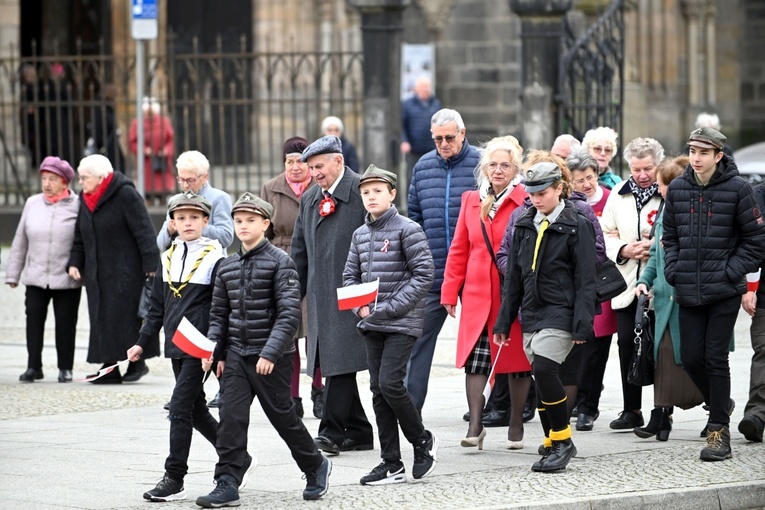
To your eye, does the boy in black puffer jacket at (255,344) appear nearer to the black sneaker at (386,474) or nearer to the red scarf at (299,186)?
the black sneaker at (386,474)

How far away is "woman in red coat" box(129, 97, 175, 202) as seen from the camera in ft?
58.4

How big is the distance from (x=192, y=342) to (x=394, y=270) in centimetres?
122

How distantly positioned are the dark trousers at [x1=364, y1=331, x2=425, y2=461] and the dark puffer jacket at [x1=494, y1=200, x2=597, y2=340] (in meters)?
0.71

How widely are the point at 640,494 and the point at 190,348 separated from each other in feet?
7.40

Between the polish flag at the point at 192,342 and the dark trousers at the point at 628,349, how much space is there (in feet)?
10.3

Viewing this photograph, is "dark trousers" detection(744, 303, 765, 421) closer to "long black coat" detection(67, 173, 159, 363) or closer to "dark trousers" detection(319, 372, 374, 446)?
"dark trousers" detection(319, 372, 374, 446)

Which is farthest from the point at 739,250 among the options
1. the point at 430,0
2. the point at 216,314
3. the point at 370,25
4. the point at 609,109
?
the point at 430,0

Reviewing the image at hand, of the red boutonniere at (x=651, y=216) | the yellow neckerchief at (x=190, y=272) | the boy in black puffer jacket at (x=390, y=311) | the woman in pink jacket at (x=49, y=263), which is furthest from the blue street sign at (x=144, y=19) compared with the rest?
the yellow neckerchief at (x=190, y=272)

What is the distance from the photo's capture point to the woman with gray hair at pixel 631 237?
1000cm

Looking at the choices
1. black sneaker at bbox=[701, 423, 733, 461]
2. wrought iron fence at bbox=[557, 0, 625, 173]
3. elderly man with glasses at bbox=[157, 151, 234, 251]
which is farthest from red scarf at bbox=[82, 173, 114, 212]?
wrought iron fence at bbox=[557, 0, 625, 173]

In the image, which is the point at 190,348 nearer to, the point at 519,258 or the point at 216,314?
the point at 216,314

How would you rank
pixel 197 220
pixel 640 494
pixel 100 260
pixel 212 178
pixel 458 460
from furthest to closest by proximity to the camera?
pixel 212 178, pixel 100 260, pixel 458 460, pixel 197 220, pixel 640 494

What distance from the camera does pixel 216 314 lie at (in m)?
7.98

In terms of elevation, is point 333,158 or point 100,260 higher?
point 333,158
